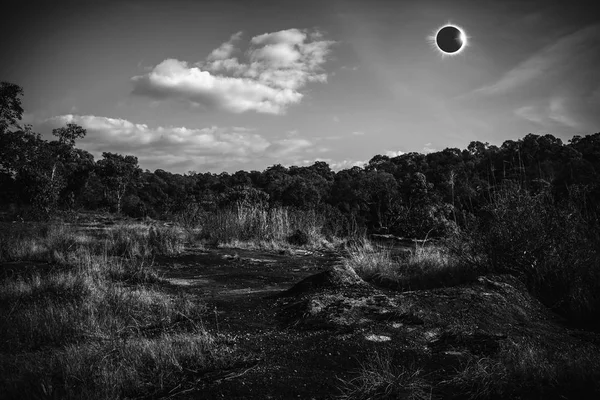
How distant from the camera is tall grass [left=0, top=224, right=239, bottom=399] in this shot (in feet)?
8.55

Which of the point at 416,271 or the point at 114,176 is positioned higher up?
the point at 114,176

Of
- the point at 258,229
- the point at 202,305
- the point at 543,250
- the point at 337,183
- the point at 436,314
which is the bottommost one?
the point at 202,305

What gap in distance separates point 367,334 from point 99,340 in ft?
9.02

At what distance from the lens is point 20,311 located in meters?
4.29

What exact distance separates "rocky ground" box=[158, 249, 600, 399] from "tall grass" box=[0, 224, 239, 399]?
32 cm

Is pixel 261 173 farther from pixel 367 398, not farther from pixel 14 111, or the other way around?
pixel 367 398

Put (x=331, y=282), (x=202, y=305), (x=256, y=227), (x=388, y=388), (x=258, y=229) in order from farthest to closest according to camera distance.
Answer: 1. (x=256, y=227)
2. (x=258, y=229)
3. (x=331, y=282)
4. (x=202, y=305)
5. (x=388, y=388)

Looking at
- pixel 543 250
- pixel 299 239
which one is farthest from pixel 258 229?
pixel 543 250

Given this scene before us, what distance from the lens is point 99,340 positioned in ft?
11.5

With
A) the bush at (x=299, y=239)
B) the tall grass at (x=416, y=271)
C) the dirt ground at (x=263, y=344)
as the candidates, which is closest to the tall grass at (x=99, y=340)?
the dirt ground at (x=263, y=344)

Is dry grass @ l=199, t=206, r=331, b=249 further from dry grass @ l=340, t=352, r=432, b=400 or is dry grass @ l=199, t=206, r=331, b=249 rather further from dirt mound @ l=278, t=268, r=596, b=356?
dry grass @ l=340, t=352, r=432, b=400

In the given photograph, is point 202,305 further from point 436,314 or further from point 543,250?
point 543,250

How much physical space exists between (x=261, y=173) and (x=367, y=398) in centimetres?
5338

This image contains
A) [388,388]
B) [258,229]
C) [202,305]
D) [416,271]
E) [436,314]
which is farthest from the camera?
[258,229]
